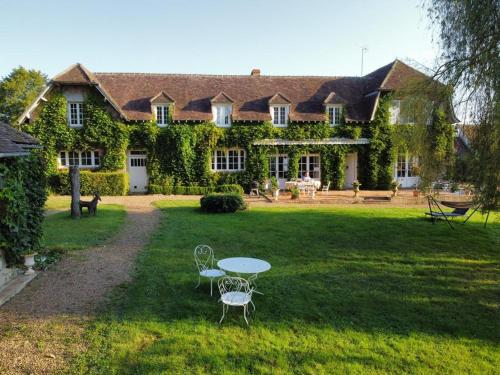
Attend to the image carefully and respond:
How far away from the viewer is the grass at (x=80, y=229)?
10.9 meters

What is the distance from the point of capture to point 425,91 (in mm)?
10195

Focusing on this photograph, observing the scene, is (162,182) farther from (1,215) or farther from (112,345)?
(112,345)

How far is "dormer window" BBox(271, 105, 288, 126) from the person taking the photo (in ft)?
81.9

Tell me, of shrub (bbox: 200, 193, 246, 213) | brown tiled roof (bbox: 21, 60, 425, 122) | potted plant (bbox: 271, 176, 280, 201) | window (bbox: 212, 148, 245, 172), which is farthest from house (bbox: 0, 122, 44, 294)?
window (bbox: 212, 148, 245, 172)

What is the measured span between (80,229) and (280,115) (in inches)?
625

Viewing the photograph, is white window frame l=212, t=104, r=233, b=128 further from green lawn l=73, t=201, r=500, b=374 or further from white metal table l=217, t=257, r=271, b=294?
white metal table l=217, t=257, r=271, b=294

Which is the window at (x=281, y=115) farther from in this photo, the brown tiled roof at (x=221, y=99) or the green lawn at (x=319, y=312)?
the green lawn at (x=319, y=312)

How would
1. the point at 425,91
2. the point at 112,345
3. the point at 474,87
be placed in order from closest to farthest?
the point at 112,345 < the point at 474,87 < the point at 425,91

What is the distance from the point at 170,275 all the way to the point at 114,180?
52.4 ft

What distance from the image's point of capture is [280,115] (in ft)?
82.1

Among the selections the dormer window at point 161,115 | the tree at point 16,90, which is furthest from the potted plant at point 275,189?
the tree at point 16,90

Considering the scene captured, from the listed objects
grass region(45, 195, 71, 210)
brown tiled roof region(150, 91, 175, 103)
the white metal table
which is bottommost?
the white metal table

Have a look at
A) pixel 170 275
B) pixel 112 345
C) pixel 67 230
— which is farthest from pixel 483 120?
pixel 67 230

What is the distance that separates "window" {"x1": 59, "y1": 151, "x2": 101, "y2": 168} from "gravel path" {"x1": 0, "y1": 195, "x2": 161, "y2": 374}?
566 inches
